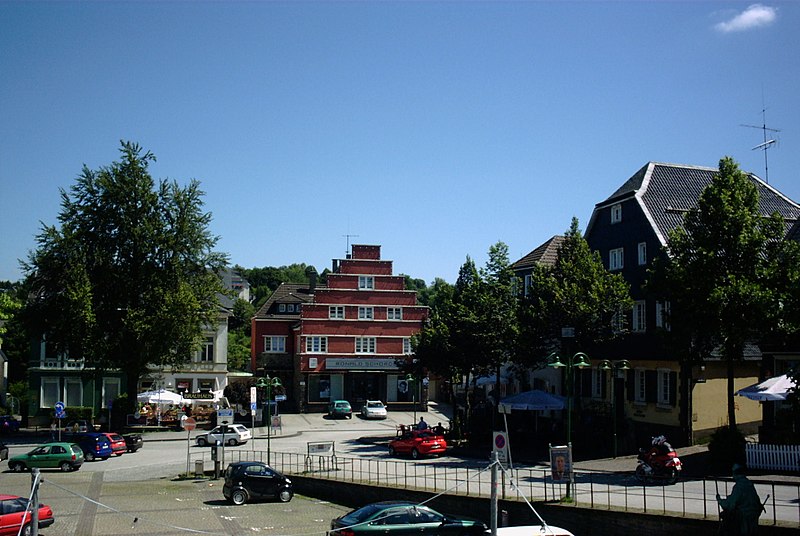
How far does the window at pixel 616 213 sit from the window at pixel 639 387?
859 centimetres

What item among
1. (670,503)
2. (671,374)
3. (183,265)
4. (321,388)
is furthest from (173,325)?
(670,503)

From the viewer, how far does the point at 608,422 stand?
37.6m

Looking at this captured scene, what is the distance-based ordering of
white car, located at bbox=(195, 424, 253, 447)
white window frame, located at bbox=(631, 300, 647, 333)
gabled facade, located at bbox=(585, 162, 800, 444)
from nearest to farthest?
gabled facade, located at bbox=(585, 162, 800, 444)
white window frame, located at bbox=(631, 300, 647, 333)
white car, located at bbox=(195, 424, 253, 447)

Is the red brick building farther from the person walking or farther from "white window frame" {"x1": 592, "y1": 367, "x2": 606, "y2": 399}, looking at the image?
the person walking

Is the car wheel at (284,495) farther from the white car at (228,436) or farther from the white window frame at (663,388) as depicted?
the white window frame at (663,388)

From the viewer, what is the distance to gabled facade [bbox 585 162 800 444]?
36.9 metres

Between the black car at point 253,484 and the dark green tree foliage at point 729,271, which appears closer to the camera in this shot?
the dark green tree foliage at point 729,271

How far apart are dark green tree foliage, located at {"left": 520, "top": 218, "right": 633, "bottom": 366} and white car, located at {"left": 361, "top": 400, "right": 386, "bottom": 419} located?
998 inches

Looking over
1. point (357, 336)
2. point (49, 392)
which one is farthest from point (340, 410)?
point (49, 392)

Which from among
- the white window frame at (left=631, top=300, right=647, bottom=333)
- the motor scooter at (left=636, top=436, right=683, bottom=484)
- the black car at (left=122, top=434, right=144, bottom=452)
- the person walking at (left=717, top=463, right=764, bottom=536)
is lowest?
the black car at (left=122, top=434, right=144, bottom=452)

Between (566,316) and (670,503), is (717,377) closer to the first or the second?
(566,316)

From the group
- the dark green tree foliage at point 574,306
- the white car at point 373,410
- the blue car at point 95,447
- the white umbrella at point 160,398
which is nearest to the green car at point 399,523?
the dark green tree foliage at point 574,306

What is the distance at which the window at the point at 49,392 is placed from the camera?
61622 millimetres

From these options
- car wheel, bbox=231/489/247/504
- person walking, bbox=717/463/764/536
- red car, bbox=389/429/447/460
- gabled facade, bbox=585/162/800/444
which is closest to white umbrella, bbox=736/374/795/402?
gabled facade, bbox=585/162/800/444
